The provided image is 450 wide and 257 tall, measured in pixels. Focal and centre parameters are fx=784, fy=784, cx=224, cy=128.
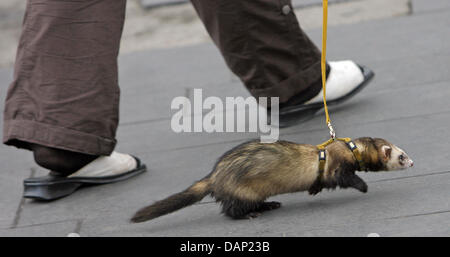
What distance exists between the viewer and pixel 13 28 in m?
7.73

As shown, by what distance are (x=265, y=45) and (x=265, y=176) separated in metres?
1.14

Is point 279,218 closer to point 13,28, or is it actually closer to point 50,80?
point 50,80

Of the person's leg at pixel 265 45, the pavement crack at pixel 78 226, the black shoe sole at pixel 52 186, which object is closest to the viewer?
the pavement crack at pixel 78 226

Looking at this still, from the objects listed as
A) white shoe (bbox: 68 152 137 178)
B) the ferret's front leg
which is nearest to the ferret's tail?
the ferret's front leg

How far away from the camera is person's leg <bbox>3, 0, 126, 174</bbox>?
3.70 m

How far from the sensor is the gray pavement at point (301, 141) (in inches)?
131

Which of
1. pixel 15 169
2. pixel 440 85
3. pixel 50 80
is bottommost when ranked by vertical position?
pixel 15 169

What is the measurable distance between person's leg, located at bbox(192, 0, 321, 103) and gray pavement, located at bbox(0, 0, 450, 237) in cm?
28

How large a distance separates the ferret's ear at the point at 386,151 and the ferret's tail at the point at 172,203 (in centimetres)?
78

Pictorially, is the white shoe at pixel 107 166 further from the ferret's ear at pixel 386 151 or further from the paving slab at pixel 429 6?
the paving slab at pixel 429 6

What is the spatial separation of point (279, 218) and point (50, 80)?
127cm

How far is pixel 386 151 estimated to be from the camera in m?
3.45

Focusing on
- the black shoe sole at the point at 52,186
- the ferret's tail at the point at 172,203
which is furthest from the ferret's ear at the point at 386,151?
the black shoe sole at the point at 52,186
